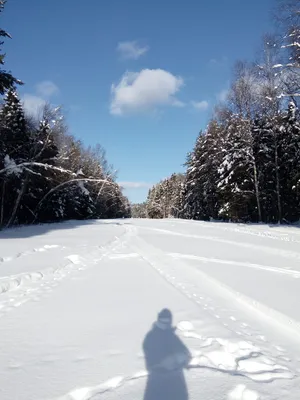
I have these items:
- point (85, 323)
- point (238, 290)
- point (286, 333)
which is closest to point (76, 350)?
point (85, 323)

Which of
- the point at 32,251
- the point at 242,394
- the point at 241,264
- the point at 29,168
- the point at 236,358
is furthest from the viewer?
the point at 29,168

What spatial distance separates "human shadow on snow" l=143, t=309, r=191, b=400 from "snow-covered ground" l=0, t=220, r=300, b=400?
0.01 metres

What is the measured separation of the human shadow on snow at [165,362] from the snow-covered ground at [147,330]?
0.01 metres

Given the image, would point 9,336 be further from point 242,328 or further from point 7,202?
point 7,202

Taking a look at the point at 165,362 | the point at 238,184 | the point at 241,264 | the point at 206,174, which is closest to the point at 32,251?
the point at 241,264

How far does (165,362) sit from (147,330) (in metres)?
0.85

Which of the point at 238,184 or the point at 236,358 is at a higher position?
the point at 238,184

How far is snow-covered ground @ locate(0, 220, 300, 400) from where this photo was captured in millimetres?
2793

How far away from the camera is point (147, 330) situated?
4.05 meters

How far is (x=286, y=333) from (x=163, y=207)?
75.7m

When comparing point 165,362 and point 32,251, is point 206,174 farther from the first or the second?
point 165,362

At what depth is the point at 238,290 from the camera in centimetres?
572

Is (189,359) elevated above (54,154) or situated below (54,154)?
below

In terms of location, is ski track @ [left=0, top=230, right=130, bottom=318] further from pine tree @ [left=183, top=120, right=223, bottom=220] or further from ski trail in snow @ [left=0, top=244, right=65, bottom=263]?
pine tree @ [left=183, top=120, right=223, bottom=220]
